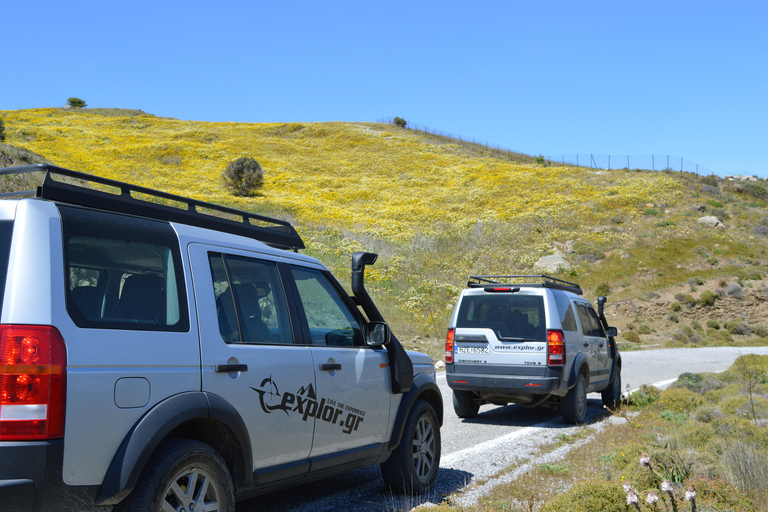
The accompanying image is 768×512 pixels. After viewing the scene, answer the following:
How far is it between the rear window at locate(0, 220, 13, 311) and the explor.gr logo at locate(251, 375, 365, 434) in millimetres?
1539

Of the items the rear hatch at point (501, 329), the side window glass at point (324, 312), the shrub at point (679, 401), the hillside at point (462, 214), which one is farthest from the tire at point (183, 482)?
the hillside at point (462, 214)

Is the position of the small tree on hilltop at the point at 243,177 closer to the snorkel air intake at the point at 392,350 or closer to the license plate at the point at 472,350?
the license plate at the point at 472,350

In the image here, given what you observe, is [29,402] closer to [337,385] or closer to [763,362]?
[337,385]

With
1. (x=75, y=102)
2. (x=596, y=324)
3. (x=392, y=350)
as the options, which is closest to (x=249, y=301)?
(x=392, y=350)

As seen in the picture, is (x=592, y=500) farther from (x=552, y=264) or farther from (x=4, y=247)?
(x=552, y=264)

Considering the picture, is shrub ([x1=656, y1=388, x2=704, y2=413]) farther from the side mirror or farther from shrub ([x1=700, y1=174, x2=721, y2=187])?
shrub ([x1=700, y1=174, x2=721, y2=187])

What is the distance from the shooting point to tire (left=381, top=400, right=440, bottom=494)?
566cm

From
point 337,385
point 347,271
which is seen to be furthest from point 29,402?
point 347,271

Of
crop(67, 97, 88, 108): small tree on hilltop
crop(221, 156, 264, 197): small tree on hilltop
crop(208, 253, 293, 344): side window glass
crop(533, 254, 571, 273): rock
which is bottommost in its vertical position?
crop(208, 253, 293, 344): side window glass

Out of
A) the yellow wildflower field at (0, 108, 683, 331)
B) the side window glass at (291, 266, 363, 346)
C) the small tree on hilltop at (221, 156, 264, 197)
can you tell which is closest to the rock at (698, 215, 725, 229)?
the yellow wildflower field at (0, 108, 683, 331)

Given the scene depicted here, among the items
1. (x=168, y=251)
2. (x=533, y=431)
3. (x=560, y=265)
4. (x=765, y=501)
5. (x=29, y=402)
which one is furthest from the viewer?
(x=560, y=265)

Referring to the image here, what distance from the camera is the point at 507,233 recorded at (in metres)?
43.1

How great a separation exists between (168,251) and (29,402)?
1.20 m

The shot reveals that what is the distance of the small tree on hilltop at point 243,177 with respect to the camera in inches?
2051
